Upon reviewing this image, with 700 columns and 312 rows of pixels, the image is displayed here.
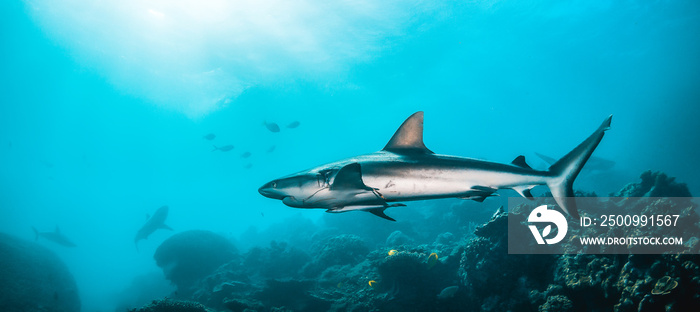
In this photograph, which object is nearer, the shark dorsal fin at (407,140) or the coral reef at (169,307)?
the shark dorsal fin at (407,140)

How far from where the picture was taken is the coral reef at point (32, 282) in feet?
37.5

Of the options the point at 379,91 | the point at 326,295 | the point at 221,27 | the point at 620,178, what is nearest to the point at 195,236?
the point at 326,295

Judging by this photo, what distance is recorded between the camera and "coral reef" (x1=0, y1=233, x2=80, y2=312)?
1144cm

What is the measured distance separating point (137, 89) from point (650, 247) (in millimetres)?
57863

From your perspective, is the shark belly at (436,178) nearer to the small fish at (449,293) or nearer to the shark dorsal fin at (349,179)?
the shark dorsal fin at (349,179)

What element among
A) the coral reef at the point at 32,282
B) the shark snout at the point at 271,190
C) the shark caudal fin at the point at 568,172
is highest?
the shark caudal fin at the point at 568,172

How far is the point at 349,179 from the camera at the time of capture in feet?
7.92

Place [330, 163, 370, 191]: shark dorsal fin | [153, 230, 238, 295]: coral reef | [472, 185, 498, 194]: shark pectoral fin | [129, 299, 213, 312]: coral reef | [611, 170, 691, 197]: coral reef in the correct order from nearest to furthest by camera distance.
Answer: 1. [330, 163, 370, 191]: shark dorsal fin
2. [472, 185, 498, 194]: shark pectoral fin
3. [129, 299, 213, 312]: coral reef
4. [611, 170, 691, 197]: coral reef
5. [153, 230, 238, 295]: coral reef

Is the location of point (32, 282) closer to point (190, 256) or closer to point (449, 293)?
point (190, 256)

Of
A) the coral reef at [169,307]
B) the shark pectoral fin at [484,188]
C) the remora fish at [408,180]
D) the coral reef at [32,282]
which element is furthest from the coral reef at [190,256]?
the shark pectoral fin at [484,188]

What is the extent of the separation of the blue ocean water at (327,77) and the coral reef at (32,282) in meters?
16.3

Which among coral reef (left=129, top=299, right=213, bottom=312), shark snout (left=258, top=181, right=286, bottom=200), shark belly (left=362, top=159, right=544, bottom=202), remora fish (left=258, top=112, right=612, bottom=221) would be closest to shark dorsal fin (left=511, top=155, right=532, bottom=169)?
remora fish (left=258, top=112, right=612, bottom=221)

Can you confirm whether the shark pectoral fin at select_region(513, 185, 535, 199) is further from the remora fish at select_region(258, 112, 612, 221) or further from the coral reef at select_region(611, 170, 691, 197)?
the coral reef at select_region(611, 170, 691, 197)

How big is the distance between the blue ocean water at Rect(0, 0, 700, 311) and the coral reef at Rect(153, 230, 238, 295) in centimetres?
1131
